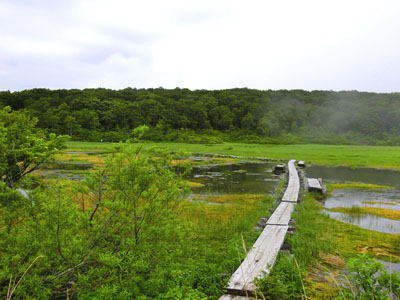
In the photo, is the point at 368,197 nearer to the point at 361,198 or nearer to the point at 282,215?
the point at 361,198

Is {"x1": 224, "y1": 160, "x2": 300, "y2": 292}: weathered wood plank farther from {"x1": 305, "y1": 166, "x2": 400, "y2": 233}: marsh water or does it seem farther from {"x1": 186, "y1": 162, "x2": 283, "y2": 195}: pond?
{"x1": 186, "y1": 162, "x2": 283, "y2": 195}: pond

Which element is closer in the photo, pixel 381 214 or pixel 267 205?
pixel 381 214

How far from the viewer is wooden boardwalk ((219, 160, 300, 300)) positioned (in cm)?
472

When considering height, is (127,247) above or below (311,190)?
above

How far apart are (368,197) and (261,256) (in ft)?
41.2

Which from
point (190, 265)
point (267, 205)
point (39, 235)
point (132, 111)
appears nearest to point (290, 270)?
point (190, 265)

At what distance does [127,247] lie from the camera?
4.02 metres

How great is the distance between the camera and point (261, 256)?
6.07 meters

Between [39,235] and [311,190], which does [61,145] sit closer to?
[39,235]

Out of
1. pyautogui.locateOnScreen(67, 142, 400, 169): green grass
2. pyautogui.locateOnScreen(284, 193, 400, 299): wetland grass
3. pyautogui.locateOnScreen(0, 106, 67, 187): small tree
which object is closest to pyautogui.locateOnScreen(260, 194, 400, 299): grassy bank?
pyautogui.locateOnScreen(284, 193, 400, 299): wetland grass

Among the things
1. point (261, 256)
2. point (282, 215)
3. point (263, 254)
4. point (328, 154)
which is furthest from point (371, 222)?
point (328, 154)

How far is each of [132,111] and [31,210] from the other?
326ft

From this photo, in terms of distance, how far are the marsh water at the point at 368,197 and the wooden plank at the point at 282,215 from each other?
6.75 ft

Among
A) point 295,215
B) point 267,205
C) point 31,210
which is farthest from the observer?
point 267,205
